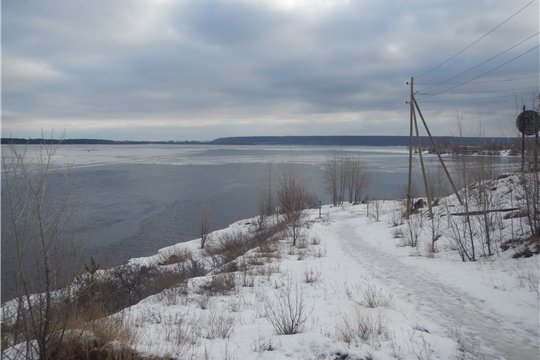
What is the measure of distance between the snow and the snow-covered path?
18 mm

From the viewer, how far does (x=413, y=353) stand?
196 inches

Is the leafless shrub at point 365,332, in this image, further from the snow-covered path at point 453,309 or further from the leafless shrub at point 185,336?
the leafless shrub at point 185,336

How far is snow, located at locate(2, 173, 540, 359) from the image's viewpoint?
5.22 meters

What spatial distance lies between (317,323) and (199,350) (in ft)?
7.37

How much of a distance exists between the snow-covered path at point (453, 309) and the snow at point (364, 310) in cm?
2

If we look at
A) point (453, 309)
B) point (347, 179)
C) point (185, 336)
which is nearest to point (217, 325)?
point (185, 336)

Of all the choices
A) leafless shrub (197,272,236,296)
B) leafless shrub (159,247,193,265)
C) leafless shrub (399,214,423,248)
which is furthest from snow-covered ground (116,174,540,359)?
leafless shrub (159,247,193,265)

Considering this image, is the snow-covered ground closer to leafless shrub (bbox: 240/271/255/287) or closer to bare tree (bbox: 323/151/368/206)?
leafless shrub (bbox: 240/271/255/287)

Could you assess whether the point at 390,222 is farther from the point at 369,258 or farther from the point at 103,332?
the point at 103,332

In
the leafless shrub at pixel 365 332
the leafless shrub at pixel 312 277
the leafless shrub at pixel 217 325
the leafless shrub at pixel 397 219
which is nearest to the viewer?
the leafless shrub at pixel 365 332

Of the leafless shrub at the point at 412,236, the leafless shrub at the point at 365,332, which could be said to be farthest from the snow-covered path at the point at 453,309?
the leafless shrub at the point at 412,236

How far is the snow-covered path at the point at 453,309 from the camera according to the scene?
5520 mm

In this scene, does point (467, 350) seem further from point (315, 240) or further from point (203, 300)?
point (315, 240)

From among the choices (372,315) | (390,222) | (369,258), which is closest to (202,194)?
(390,222)
